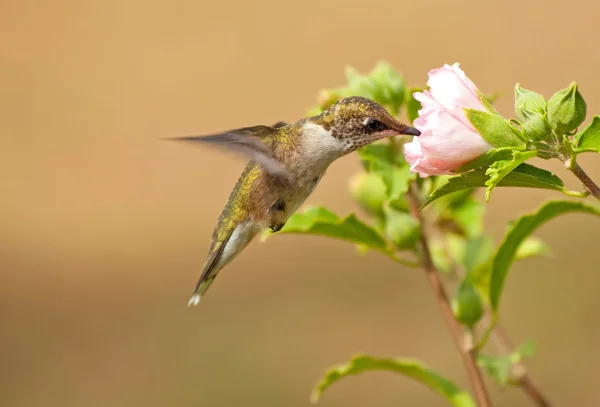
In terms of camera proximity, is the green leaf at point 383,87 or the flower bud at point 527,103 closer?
the flower bud at point 527,103

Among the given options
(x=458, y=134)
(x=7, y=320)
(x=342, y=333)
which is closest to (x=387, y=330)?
(x=342, y=333)

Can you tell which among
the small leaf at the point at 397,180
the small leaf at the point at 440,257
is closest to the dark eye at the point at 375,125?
the small leaf at the point at 397,180

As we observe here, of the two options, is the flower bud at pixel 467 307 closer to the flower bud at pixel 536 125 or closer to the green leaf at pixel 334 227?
the green leaf at pixel 334 227

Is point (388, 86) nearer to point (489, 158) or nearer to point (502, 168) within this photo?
point (489, 158)

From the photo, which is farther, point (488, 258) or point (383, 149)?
point (488, 258)

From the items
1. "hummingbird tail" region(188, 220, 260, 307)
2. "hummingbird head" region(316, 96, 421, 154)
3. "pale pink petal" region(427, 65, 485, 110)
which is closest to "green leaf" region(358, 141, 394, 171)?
"hummingbird head" region(316, 96, 421, 154)

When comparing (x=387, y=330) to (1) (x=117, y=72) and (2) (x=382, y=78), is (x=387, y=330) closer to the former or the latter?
(2) (x=382, y=78)
